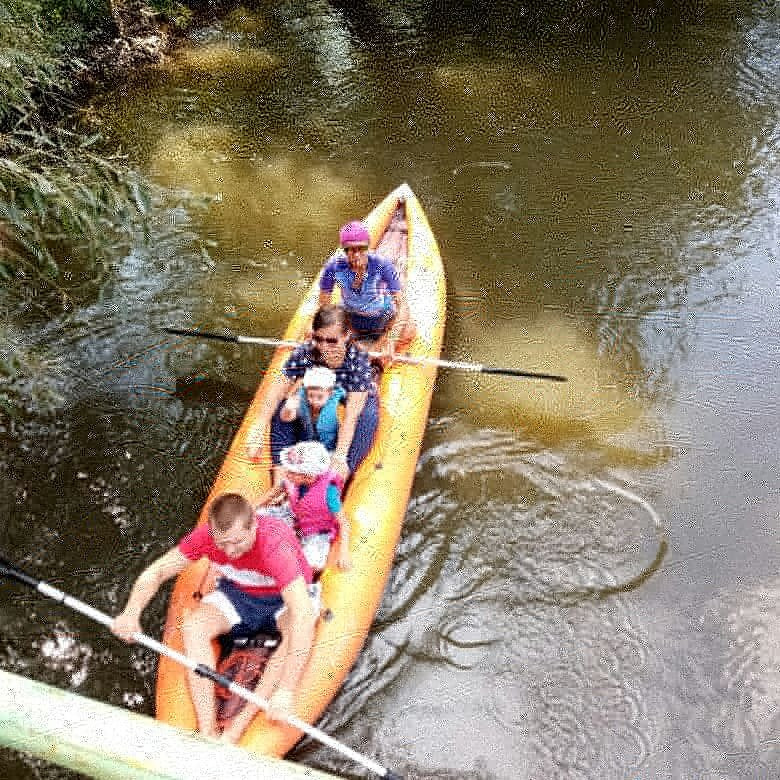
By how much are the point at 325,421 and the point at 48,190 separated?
1.66m

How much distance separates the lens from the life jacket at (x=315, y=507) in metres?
3.39

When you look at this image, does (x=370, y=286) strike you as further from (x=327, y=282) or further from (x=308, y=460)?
(x=308, y=460)

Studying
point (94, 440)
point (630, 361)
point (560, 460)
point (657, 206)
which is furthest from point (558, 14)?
point (94, 440)

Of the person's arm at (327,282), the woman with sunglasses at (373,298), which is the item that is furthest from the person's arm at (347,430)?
the person's arm at (327,282)

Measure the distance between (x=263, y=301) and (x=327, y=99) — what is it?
4.09 m

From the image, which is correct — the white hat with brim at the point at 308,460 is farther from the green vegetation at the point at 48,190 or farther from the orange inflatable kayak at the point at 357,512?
the green vegetation at the point at 48,190

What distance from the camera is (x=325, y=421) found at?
12.8 ft

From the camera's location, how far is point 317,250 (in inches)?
253

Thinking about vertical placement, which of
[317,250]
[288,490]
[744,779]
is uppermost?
[288,490]

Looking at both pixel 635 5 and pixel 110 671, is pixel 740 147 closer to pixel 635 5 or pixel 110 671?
pixel 635 5

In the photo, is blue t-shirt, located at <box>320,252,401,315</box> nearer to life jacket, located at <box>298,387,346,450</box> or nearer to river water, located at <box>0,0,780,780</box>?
river water, located at <box>0,0,780,780</box>

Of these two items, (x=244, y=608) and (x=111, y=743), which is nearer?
(x=111, y=743)

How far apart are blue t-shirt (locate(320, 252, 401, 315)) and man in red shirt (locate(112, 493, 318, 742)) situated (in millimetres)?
2045

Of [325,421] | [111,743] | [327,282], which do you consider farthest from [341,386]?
[111,743]
